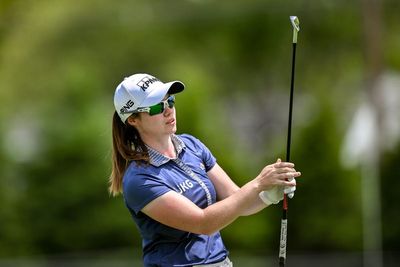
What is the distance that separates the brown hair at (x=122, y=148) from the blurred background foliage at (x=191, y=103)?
10.1 m

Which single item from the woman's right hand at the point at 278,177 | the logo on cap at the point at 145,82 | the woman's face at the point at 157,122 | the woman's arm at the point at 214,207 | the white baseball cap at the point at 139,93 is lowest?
the woman's arm at the point at 214,207

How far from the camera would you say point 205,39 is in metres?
28.0

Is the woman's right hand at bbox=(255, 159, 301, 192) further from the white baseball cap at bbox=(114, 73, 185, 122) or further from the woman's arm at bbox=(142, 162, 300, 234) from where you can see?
the white baseball cap at bbox=(114, 73, 185, 122)

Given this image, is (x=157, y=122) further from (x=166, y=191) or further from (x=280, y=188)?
(x=280, y=188)

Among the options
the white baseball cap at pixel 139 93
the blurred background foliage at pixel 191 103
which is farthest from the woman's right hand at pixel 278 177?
the blurred background foliage at pixel 191 103

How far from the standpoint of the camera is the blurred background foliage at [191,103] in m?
15.2

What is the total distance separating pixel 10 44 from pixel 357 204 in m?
13.9

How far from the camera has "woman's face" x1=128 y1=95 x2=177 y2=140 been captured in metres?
4.90

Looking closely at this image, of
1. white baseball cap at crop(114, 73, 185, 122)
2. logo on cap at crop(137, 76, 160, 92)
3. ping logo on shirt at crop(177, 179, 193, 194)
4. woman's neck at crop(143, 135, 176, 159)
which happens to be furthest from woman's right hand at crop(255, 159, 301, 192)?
logo on cap at crop(137, 76, 160, 92)

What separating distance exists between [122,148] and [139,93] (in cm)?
30

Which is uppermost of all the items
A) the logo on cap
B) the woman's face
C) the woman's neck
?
the logo on cap

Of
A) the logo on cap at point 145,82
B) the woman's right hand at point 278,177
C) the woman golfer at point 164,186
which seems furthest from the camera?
the logo on cap at point 145,82

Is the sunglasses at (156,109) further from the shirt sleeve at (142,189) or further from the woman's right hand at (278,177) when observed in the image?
the woman's right hand at (278,177)

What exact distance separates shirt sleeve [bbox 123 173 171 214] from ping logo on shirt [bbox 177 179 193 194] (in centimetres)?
8
